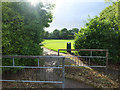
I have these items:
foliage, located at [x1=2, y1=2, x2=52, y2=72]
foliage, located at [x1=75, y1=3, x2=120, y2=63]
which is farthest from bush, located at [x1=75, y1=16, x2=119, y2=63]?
foliage, located at [x1=2, y1=2, x2=52, y2=72]

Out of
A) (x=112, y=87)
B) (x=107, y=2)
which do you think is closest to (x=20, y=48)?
(x=112, y=87)

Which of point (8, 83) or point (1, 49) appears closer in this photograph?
point (8, 83)

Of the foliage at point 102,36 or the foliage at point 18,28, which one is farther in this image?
the foliage at point 102,36

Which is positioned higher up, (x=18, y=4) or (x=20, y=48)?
A: (x=18, y=4)

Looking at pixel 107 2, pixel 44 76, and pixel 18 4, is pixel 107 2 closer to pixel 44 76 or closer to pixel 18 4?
pixel 18 4

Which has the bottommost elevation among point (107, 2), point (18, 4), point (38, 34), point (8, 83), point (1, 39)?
point (8, 83)

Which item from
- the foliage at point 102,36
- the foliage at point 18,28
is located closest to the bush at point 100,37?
the foliage at point 102,36

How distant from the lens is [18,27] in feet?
12.6

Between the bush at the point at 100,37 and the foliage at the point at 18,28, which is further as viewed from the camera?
the bush at the point at 100,37

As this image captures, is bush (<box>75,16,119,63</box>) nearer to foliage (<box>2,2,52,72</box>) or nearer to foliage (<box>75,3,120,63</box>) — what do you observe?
foliage (<box>75,3,120,63</box>)

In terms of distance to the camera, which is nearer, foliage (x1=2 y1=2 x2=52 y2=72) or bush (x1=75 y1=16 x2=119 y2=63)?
foliage (x1=2 y1=2 x2=52 y2=72)

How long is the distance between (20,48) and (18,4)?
7.29 feet

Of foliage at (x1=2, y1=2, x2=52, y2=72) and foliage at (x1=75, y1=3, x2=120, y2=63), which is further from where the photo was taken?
foliage at (x1=75, y1=3, x2=120, y2=63)

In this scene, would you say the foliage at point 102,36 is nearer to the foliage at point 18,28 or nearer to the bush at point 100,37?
the bush at point 100,37
